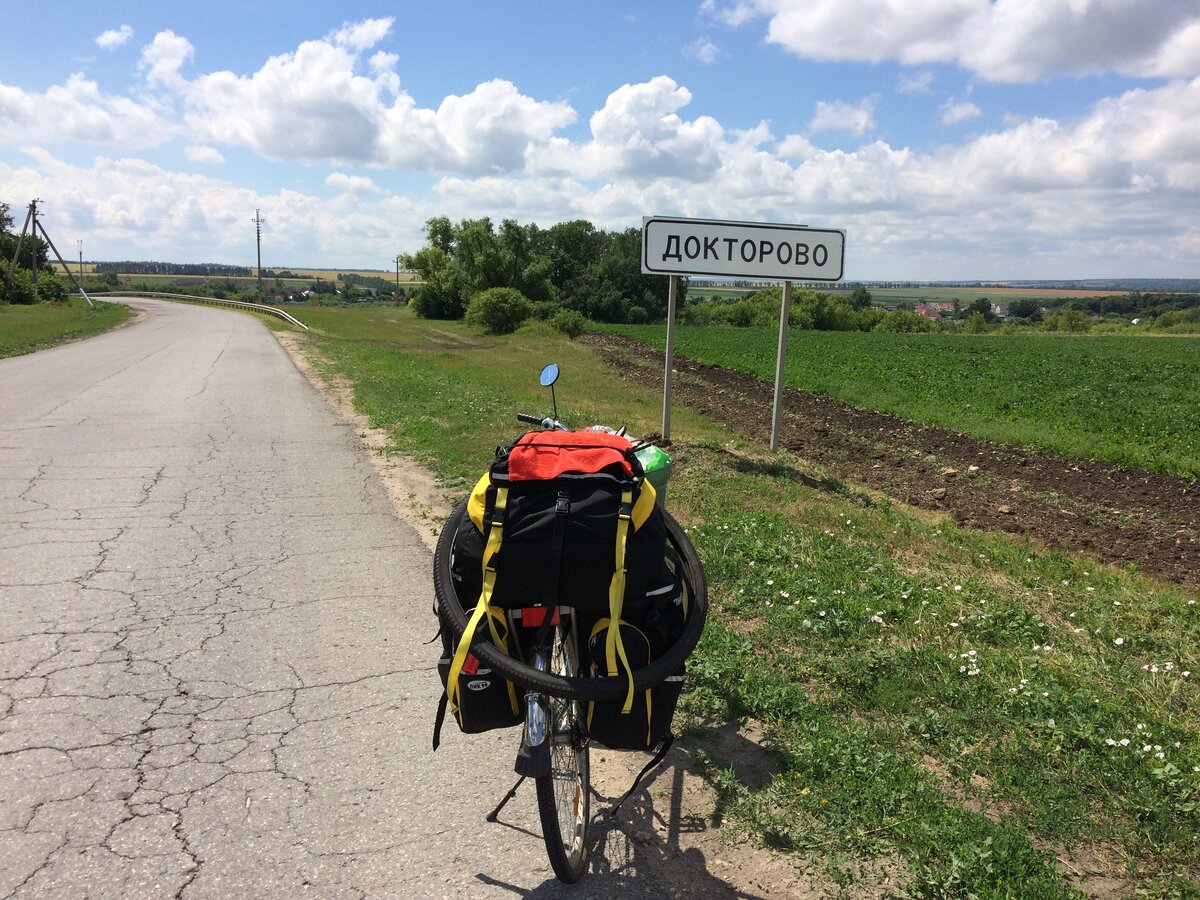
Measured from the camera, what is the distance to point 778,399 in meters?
10.8

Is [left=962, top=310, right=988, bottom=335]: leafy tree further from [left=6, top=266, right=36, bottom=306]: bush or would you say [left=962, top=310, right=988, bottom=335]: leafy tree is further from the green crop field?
[left=6, top=266, right=36, bottom=306]: bush

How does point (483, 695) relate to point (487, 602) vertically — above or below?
below

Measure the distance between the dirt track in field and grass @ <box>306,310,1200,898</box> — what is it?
1283 mm

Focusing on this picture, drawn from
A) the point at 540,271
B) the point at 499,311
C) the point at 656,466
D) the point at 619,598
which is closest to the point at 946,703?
the point at 656,466

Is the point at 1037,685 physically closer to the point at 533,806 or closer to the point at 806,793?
the point at 806,793

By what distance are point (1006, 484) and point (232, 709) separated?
31.8ft

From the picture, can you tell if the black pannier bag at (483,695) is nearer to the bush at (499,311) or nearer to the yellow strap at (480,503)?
the yellow strap at (480,503)

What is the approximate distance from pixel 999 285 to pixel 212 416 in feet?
653

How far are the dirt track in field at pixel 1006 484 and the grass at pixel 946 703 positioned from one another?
1.28 metres

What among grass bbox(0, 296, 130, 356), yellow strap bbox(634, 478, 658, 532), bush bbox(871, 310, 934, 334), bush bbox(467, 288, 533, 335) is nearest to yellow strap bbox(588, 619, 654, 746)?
yellow strap bbox(634, 478, 658, 532)

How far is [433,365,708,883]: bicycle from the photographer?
2.57m

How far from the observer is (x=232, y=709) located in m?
3.92

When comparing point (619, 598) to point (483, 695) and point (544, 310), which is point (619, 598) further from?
point (544, 310)

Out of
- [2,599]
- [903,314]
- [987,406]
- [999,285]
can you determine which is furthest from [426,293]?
[999,285]
